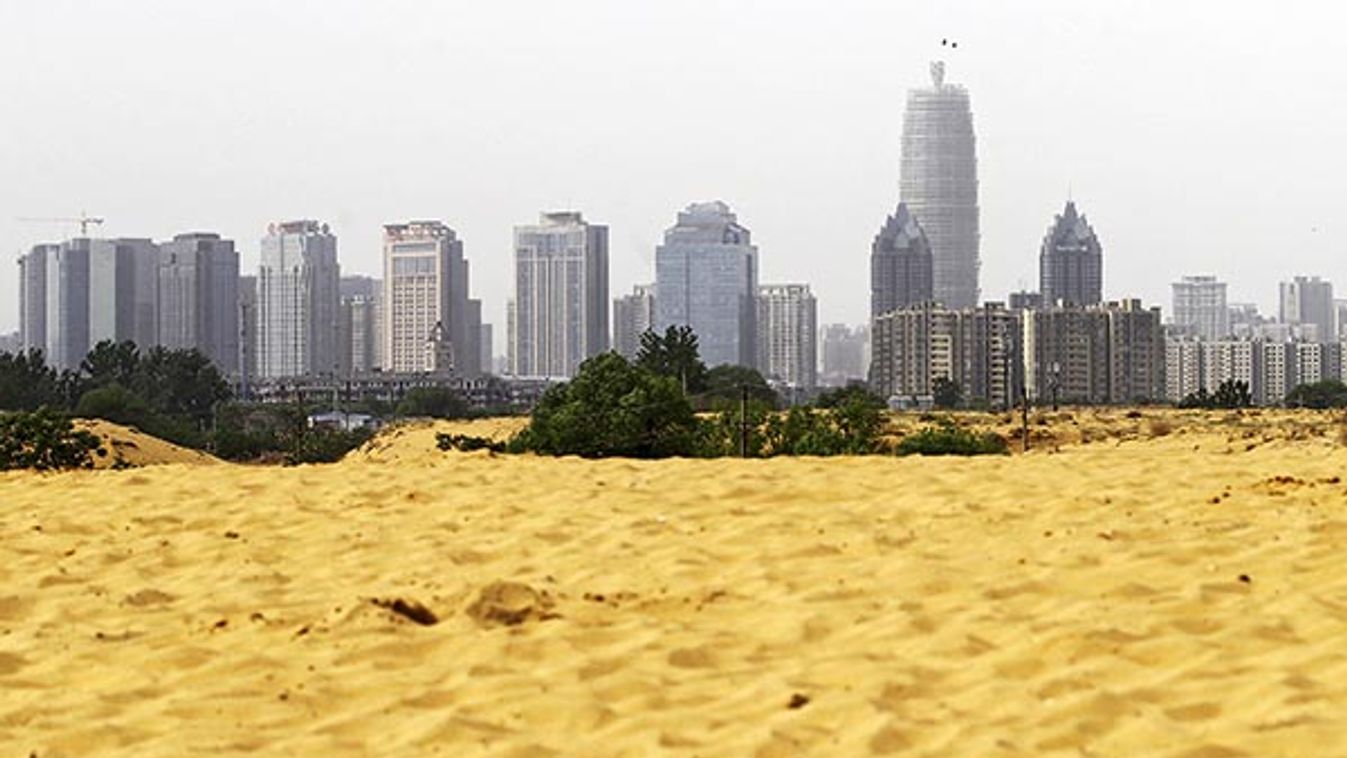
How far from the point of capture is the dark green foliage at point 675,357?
4494 cm

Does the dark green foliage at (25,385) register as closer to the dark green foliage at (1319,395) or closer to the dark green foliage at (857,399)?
the dark green foliage at (857,399)

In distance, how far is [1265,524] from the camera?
8453mm

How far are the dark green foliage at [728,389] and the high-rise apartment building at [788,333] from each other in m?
101

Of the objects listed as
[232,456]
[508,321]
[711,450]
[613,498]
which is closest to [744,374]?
[232,456]

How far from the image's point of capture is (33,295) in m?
148

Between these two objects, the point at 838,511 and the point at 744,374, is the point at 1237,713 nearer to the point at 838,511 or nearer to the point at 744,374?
the point at 838,511

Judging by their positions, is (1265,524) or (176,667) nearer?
(176,667)

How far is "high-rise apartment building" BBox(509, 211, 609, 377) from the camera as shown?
573 feet

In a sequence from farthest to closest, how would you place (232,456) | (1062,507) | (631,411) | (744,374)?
(744,374)
(232,456)
(631,411)
(1062,507)

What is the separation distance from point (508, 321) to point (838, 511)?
177 m

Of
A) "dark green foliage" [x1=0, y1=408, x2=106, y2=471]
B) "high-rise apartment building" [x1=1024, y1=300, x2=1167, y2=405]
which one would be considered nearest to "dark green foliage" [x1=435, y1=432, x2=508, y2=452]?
"dark green foliage" [x1=0, y1=408, x2=106, y2=471]

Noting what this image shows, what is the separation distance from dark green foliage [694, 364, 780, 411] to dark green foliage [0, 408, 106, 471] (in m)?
15.8

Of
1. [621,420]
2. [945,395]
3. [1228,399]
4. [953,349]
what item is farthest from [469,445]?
[953,349]

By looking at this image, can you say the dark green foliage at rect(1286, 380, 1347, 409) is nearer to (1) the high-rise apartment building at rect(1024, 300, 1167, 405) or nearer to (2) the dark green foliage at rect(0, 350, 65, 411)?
(1) the high-rise apartment building at rect(1024, 300, 1167, 405)
